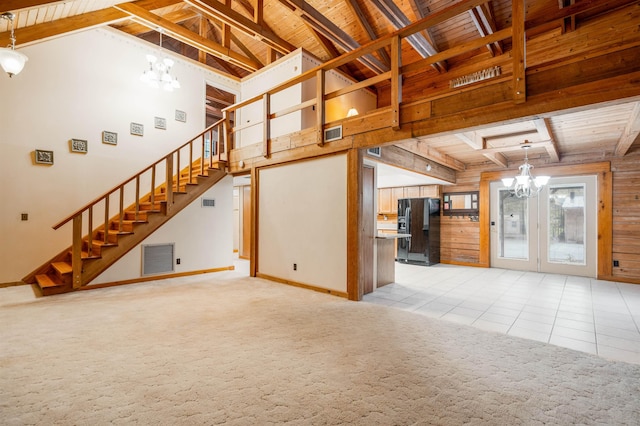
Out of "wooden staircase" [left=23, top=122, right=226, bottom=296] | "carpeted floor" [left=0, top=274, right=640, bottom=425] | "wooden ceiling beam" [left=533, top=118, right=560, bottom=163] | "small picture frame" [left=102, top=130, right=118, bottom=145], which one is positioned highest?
"small picture frame" [left=102, top=130, right=118, bottom=145]

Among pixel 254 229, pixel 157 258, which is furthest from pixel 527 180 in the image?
pixel 157 258

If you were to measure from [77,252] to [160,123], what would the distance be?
351cm

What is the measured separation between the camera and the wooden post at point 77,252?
14.9 ft

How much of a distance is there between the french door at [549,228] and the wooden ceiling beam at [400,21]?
389cm

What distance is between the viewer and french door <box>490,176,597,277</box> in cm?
637

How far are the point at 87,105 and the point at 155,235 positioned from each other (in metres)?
2.92

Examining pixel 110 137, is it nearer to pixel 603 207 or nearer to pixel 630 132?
pixel 630 132

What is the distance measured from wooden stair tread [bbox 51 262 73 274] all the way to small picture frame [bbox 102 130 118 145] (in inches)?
98.6

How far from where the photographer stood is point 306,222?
16.8ft

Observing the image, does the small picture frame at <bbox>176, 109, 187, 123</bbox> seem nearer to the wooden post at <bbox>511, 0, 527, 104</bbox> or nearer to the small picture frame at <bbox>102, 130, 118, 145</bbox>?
the small picture frame at <bbox>102, 130, 118, 145</bbox>

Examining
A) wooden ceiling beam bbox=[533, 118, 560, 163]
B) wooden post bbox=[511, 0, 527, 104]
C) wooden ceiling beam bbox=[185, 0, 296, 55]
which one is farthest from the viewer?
wooden ceiling beam bbox=[185, 0, 296, 55]

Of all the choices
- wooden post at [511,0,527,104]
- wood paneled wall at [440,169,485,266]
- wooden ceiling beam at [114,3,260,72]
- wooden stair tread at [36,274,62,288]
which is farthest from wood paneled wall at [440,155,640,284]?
wooden stair tread at [36,274,62,288]

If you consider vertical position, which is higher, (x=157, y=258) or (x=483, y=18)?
(x=483, y=18)

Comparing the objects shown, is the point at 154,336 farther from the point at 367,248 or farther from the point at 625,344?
the point at 625,344
